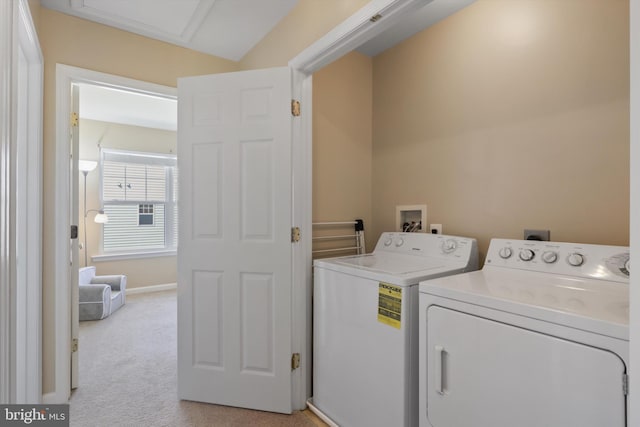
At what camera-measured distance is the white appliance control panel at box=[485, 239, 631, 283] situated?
1.24m

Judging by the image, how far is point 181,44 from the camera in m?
2.38

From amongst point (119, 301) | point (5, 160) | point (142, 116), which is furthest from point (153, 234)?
point (5, 160)

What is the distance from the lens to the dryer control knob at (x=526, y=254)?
4.87 feet

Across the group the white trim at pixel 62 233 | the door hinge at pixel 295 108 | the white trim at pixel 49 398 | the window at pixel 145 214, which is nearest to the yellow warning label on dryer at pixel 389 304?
the door hinge at pixel 295 108

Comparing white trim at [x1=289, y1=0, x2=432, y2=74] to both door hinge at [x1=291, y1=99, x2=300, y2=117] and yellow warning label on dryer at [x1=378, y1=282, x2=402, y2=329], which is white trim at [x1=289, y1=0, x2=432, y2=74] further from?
yellow warning label on dryer at [x1=378, y1=282, x2=402, y2=329]

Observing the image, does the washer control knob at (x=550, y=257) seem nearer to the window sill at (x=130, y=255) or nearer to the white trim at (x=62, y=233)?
the white trim at (x=62, y=233)

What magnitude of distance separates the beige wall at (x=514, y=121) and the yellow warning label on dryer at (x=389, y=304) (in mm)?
842

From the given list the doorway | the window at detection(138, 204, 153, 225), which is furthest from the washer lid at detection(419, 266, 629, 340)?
the window at detection(138, 204, 153, 225)

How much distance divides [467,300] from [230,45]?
238 centimetres

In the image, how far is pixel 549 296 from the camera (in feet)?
3.58

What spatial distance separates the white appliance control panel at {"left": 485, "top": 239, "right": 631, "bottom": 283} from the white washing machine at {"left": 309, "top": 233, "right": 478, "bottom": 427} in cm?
20

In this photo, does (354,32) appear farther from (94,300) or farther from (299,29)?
(94,300)

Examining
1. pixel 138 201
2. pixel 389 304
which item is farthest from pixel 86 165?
pixel 389 304

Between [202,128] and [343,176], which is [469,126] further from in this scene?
[202,128]
